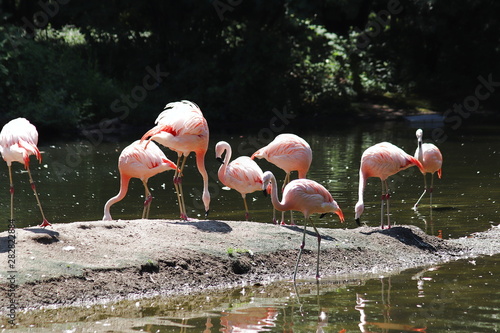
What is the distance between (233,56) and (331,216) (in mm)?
14181

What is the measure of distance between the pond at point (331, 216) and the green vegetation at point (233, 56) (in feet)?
9.86

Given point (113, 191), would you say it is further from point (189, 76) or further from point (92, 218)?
point (189, 76)

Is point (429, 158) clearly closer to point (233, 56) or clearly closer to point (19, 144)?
point (19, 144)

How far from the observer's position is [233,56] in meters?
22.9

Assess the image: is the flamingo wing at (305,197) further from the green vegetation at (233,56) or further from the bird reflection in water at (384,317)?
the green vegetation at (233,56)

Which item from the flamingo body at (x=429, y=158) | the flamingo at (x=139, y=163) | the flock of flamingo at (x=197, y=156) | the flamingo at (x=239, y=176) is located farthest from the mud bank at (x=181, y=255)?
the flamingo body at (x=429, y=158)

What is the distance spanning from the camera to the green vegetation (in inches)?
819

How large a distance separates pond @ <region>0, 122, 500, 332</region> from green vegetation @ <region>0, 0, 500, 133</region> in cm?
301

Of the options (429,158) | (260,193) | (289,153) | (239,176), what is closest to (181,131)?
(239,176)

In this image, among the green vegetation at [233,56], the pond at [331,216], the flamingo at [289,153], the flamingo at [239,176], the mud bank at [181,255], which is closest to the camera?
the pond at [331,216]

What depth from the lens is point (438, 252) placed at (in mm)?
7496

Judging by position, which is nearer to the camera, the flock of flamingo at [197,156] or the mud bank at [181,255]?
the mud bank at [181,255]

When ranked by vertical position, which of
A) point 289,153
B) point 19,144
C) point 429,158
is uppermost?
point 19,144

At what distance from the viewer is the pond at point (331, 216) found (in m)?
5.41
